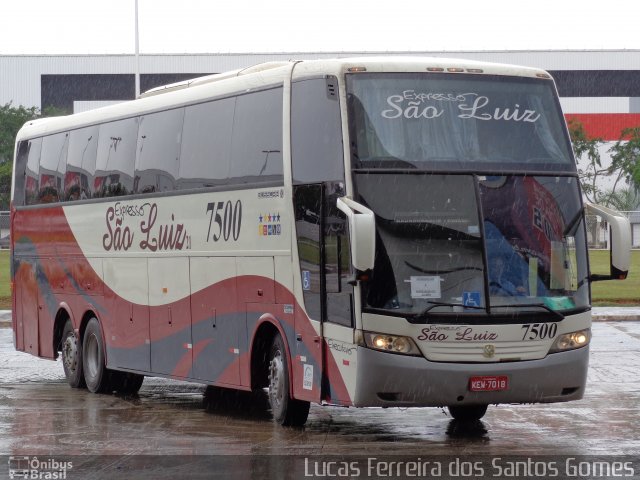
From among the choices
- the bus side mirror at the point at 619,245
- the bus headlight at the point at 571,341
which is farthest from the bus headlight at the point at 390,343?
the bus side mirror at the point at 619,245

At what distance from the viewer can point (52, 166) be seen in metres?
19.8

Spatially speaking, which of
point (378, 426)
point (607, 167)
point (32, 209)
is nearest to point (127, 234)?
point (32, 209)

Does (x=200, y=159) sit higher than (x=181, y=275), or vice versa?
(x=200, y=159)

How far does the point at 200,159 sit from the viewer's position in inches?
610

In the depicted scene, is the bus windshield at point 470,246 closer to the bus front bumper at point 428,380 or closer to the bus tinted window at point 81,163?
the bus front bumper at point 428,380

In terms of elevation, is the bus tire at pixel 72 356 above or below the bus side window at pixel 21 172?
below

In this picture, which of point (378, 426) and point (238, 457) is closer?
point (238, 457)

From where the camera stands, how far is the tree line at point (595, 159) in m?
77.4

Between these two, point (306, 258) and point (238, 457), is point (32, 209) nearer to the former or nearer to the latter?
point (306, 258)

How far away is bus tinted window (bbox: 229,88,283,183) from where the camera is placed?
1393 centimetres

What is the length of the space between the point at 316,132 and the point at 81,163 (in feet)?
21.2

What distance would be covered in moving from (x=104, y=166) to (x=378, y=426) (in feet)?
19.5

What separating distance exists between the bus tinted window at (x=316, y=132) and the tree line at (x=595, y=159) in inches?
2484

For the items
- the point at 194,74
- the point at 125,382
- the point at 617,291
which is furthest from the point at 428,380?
the point at 194,74
